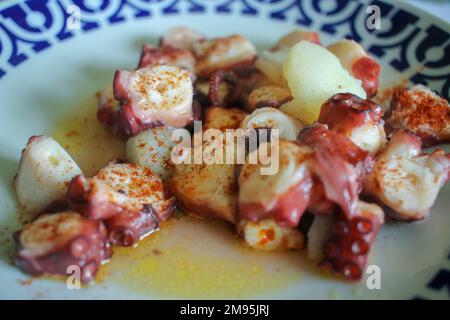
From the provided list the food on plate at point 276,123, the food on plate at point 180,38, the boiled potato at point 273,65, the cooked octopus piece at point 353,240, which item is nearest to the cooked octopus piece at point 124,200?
the food on plate at point 276,123

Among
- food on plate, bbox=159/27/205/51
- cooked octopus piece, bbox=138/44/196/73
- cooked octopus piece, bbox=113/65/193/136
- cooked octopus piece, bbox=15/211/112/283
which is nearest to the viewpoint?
cooked octopus piece, bbox=15/211/112/283

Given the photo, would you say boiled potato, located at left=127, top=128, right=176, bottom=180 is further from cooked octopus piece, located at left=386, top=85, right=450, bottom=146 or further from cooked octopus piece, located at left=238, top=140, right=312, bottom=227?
cooked octopus piece, located at left=386, top=85, right=450, bottom=146

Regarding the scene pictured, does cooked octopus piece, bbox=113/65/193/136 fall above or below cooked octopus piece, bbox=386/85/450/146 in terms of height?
above

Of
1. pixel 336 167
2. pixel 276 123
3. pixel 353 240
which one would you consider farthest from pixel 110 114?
pixel 353 240

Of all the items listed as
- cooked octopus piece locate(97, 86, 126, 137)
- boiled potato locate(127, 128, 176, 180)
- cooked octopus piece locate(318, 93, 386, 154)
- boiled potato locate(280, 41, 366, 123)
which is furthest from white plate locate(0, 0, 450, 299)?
boiled potato locate(280, 41, 366, 123)

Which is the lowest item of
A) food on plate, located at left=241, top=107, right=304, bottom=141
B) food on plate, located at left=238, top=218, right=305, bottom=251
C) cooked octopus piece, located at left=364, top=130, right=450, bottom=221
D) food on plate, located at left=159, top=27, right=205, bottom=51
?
food on plate, located at left=238, top=218, right=305, bottom=251

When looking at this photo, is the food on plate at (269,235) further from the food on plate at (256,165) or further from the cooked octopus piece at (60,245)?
the cooked octopus piece at (60,245)
